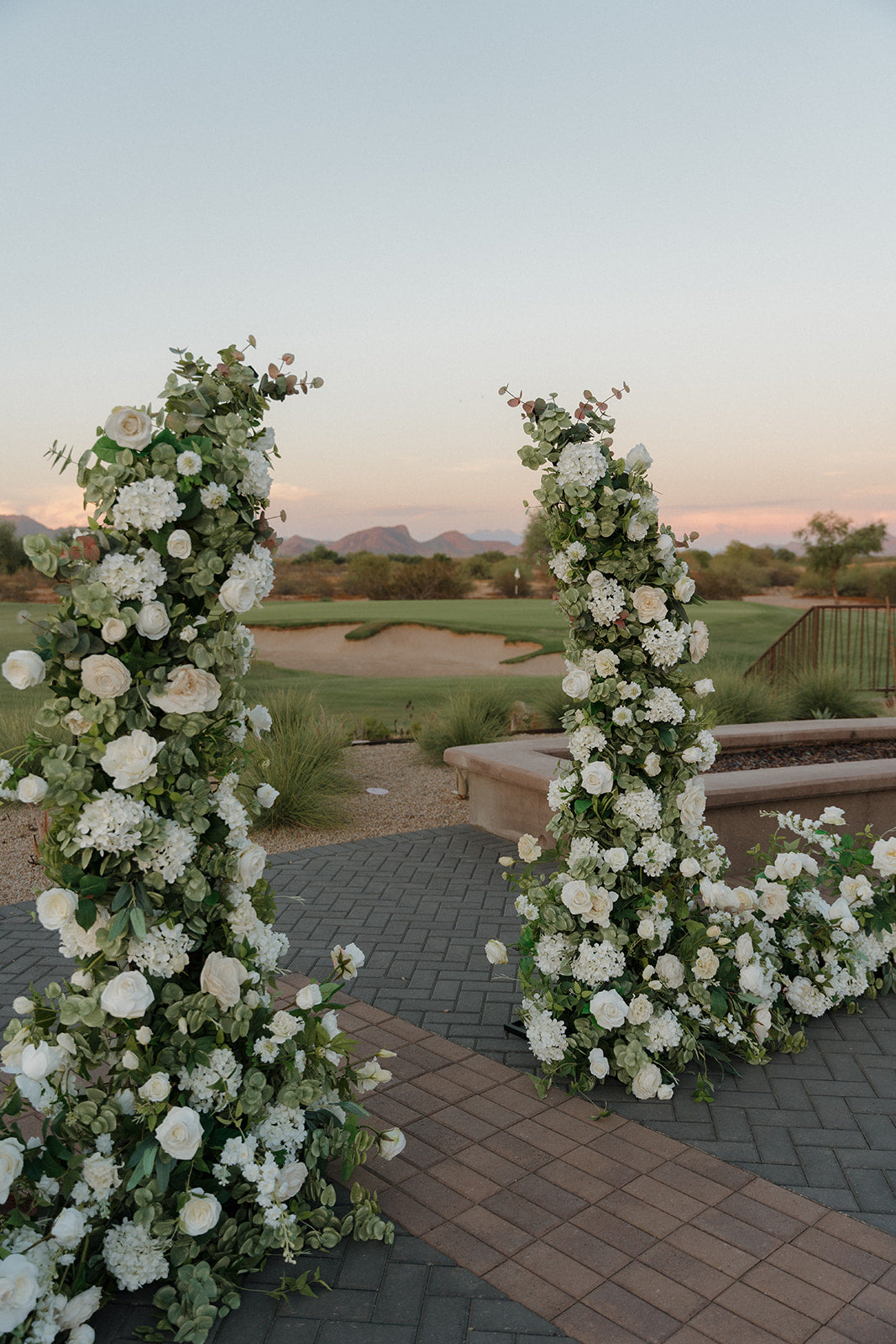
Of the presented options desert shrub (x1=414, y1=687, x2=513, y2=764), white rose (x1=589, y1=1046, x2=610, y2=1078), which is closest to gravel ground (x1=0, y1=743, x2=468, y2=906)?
desert shrub (x1=414, y1=687, x2=513, y2=764)

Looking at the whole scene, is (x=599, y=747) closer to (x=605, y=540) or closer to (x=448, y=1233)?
(x=605, y=540)

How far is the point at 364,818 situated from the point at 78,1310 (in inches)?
221

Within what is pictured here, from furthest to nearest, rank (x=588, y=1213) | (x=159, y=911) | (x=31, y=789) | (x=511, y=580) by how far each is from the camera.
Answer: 1. (x=511, y=580)
2. (x=588, y=1213)
3. (x=159, y=911)
4. (x=31, y=789)

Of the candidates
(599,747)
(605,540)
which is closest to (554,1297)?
(599,747)

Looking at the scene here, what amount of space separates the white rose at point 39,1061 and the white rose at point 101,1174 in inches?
10.2

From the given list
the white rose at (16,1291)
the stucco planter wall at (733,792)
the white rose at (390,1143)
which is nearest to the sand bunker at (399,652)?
the stucco planter wall at (733,792)

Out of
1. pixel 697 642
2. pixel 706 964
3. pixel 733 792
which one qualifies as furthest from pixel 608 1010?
pixel 733 792

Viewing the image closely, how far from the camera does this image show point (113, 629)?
2.34m

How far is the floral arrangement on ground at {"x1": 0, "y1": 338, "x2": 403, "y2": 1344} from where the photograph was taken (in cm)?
238

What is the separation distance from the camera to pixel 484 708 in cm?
1015

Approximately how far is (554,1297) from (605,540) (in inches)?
93.8

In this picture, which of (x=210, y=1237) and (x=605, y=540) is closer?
(x=210, y=1237)

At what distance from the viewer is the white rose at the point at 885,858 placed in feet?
14.2

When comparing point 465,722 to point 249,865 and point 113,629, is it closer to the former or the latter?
point 249,865
